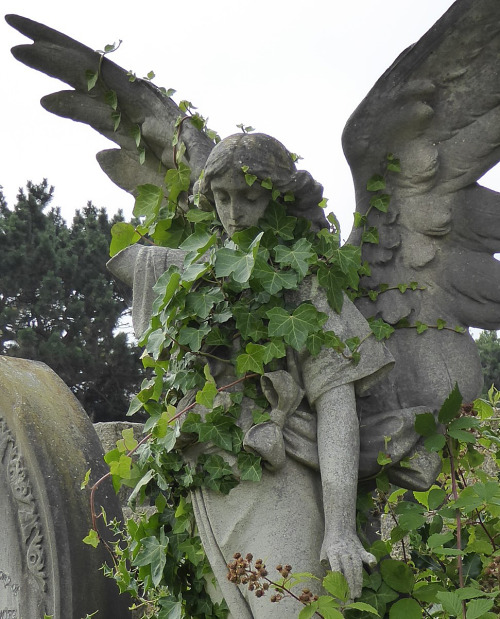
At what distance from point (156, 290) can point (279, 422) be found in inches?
21.3

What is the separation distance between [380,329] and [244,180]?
25.4 inches

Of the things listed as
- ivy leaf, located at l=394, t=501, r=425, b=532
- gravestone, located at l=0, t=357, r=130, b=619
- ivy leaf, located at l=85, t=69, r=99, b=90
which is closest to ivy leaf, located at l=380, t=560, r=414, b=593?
ivy leaf, located at l=394, t=501, r=425, b=532

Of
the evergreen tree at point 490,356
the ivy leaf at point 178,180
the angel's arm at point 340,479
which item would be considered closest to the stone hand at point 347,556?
the angel's arm at point 340,479

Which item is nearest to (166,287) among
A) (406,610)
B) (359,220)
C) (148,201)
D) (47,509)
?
(148,201)

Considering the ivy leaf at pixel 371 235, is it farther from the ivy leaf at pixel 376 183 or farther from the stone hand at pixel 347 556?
the stone hand at pixel 347 556

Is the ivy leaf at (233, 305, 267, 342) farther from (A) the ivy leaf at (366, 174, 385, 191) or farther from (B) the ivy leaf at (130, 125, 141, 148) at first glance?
(B) the ivy leaf at (130, 125, 141, 148)

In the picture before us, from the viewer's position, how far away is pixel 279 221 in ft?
10.1

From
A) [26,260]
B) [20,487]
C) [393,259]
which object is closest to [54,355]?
[26,260]

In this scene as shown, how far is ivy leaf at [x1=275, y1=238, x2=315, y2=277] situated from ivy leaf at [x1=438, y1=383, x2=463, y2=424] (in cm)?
58

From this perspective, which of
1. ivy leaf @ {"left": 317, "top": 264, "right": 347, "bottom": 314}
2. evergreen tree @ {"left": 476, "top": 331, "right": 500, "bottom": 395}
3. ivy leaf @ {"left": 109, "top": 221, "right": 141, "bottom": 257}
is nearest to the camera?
ivy leaf @ {"left": 317, "top": 264, "right": 347, "bottom": 314}

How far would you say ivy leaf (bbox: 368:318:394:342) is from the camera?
3162 millimetres

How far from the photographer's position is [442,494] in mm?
2943

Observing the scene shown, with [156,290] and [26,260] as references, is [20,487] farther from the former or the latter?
[26,260]

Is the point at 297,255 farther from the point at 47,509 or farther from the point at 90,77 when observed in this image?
the point at 47,509
